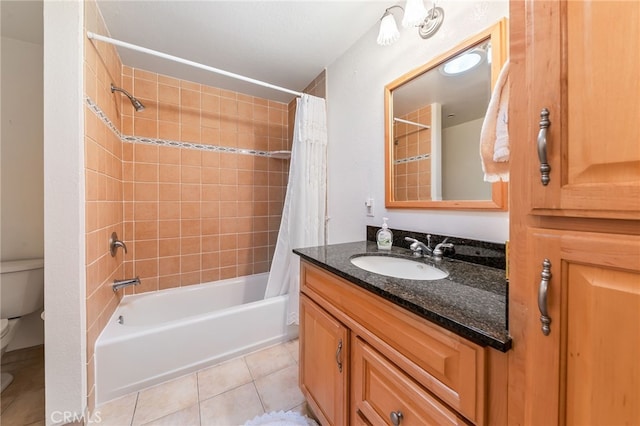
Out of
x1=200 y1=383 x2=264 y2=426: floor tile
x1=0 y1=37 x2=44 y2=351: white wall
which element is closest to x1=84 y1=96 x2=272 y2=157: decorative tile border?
x1=0 y1=37 x2=44 y2=351: white wall

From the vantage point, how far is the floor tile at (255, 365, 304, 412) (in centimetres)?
127

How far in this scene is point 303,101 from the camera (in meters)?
1.86

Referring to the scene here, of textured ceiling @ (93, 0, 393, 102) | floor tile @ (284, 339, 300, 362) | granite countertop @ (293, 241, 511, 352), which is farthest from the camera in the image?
floor tile @ (284, 339, 300, 362)

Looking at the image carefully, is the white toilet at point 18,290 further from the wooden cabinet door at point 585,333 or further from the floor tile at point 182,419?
the wooden cabinet door at point 585,333

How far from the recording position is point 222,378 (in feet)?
4.84

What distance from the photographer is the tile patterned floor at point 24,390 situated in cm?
117

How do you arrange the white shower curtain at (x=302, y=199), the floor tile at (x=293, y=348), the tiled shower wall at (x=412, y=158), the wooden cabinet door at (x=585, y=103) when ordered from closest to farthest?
the wooden cabinet door at (x=585, y=103)
the tiled shower wall at (x=412, y=158)
the floor tile at (x=293, y=348)
the white shower curtain at (x=302, y=199)

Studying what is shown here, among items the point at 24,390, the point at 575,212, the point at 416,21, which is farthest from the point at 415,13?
the point at 24,390

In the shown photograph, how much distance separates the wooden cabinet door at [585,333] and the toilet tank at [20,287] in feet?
8.21

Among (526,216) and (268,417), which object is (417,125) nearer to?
(526,216)

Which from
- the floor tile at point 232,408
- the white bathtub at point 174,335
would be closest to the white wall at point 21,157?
the white bathtub at point 174,335

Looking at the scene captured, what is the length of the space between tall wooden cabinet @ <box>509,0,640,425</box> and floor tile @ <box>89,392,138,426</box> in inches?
67.3

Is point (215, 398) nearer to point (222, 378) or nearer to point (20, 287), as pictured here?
point (222, 378)

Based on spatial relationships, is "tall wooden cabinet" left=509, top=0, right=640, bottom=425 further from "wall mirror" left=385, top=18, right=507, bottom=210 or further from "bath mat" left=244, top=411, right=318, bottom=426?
"bath mat" left=244, top=411, right=318, bottom=426
